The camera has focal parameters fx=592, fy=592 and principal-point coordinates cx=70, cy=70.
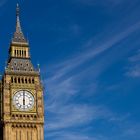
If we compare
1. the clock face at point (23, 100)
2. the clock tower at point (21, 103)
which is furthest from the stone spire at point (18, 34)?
the clock face at point (23, 100)

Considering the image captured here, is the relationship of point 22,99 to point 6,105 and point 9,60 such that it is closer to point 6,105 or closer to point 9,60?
point 6,105

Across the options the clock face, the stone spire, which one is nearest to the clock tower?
the clock face

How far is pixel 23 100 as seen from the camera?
114 meters

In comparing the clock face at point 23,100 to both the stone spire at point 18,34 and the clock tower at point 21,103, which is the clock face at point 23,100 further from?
the stone spire at point 18,34

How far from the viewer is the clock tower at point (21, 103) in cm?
11212

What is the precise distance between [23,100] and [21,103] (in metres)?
0.69

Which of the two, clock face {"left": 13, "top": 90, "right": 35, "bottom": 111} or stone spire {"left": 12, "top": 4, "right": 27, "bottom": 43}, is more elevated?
stone spire {"left": 12, "top": 4, "right": 27, "bottom": 43}

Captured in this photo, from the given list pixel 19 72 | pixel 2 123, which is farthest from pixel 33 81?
pixel 2 123

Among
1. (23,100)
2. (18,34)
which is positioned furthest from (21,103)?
(18,34)

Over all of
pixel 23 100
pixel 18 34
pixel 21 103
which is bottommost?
pixel 21 103

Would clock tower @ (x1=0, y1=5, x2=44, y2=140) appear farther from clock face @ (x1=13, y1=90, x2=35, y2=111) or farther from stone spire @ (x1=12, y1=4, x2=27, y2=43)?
stone spire @ (x1=12, y1=4, x2=27, y2=43)

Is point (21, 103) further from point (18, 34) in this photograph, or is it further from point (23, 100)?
point (18, 34)

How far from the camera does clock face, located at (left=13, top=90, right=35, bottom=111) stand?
113375mm

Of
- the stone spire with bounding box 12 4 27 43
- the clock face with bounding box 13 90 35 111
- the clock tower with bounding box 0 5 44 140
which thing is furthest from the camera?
the stone spire with bounding box 12 4 27 43
